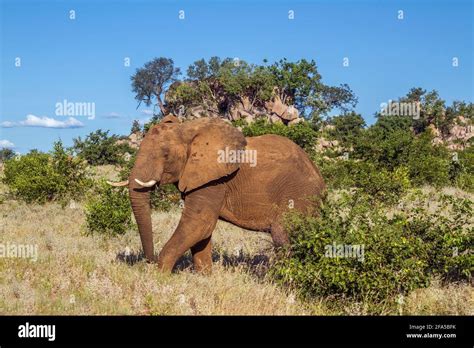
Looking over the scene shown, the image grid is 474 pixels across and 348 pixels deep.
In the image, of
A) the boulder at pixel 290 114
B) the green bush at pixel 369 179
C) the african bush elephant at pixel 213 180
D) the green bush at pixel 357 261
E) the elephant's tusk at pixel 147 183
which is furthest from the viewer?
the boulder at pixel 290 114

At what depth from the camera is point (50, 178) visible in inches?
766

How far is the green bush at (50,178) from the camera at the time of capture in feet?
63.6

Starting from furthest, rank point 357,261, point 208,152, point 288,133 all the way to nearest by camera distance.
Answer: point 288,133 < point 208,152 < point 357,261

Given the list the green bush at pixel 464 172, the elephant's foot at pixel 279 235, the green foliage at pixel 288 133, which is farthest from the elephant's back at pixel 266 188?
the green foliage at pixel 288 133

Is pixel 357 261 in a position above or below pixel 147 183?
below

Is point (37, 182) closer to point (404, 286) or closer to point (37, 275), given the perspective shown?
point (37, 275)

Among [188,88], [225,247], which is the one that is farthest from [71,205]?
[188,88]

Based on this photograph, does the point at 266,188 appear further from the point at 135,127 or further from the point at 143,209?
the point at 135,127

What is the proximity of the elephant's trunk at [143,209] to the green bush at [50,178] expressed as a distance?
10042 millimetres

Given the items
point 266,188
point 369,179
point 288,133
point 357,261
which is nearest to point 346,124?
point 288,133

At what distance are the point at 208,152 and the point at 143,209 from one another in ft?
4.65

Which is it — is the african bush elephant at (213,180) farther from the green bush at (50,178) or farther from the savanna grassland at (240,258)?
the green bush at (50,178)
